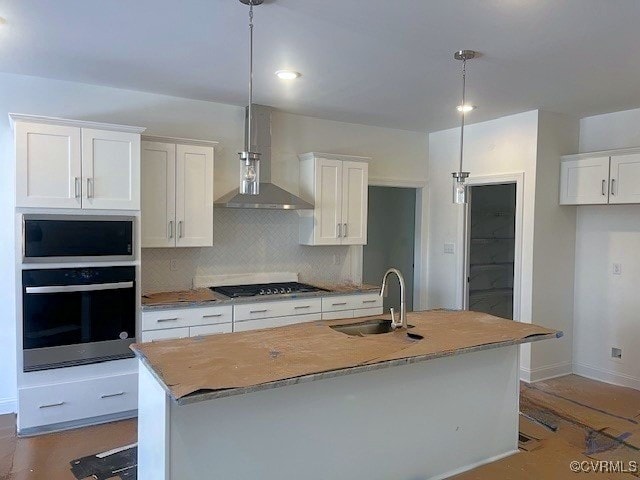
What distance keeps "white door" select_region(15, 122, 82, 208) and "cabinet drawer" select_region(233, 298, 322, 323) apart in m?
1.48

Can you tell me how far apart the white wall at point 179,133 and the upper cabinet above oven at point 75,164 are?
0.96ft

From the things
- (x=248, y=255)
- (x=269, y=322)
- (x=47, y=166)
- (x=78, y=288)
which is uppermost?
(x=47, y=166)

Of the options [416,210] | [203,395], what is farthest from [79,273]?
[416,210]

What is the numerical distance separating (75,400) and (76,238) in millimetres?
1162

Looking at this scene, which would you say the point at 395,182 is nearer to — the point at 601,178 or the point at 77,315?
the point at 601,178

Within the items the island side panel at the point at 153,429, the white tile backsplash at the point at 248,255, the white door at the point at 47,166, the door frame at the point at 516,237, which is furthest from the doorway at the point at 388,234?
the island side panel at the point at 153,429

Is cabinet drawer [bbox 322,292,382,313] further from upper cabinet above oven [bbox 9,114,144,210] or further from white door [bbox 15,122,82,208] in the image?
white door [bbox 15,122,82,208]

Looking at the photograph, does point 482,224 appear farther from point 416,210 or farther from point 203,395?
point 203,395

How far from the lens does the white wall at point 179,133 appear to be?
11.8ft

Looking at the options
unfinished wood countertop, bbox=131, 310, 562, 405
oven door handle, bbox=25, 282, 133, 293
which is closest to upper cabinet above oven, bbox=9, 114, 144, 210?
oven door handle, bbox=25, 282, 133, 293

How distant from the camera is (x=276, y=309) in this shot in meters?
4.07

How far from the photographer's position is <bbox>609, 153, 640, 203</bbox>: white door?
406 cm

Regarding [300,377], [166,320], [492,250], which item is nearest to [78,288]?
[166,320]

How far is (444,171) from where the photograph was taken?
5.47 m
